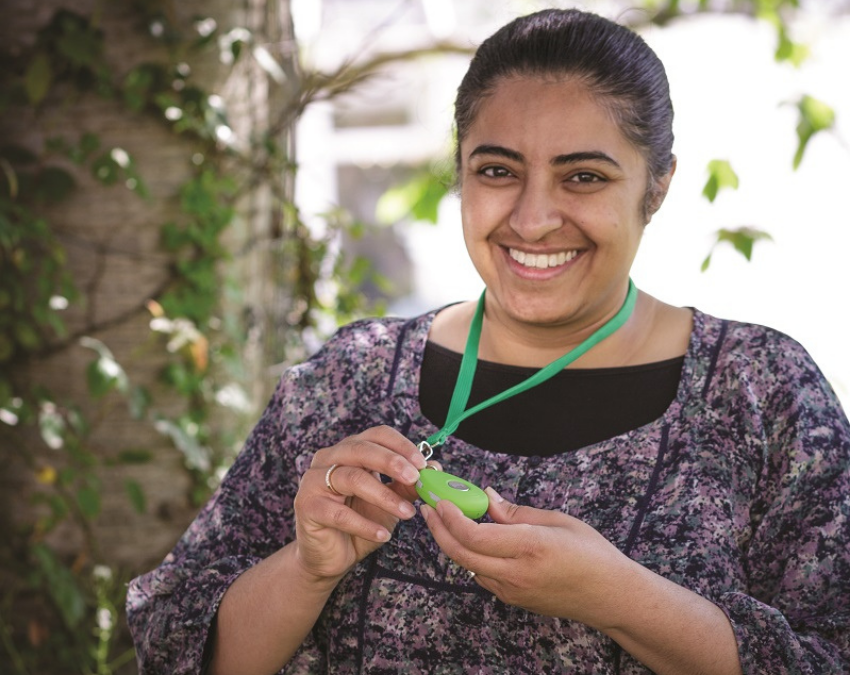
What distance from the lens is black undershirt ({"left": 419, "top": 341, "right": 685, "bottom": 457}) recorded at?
74.2 inches

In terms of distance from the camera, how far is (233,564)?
194cm

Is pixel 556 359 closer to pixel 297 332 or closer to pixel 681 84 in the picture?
pixel 297 332

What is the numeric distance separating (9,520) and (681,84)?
129 inches

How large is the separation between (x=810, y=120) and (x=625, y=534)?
165 cm

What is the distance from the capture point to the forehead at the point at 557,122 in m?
1.82

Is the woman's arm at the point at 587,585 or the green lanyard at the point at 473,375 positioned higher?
the green lanyard at the point at 473,375

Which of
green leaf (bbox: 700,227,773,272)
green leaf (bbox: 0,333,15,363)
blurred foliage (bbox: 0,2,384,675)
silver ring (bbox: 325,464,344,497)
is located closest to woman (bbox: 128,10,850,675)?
silver ring (bbox: 325,464,344,497)

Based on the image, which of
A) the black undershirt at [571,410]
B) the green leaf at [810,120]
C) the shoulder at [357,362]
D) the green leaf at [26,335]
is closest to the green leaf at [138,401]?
the green leaf at [26,335]

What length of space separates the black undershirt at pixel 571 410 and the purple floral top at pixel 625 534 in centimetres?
3

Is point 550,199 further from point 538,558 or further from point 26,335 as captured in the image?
point 26,335

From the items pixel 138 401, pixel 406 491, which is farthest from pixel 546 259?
pixel 138 401

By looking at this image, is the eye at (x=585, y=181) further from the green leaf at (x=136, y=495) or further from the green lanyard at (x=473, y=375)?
the green leaf at (x=136, y=495)

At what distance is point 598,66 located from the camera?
1841 millimetres

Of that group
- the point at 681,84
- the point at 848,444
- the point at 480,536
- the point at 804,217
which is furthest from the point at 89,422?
the point at 804,217
